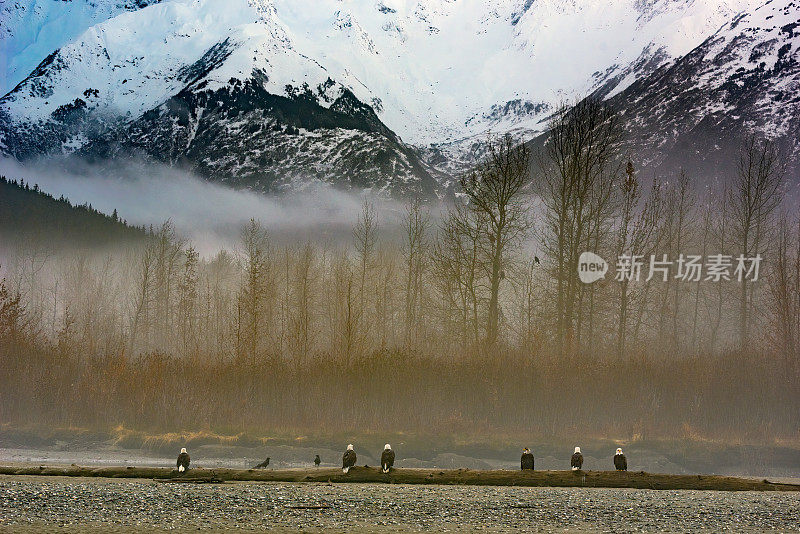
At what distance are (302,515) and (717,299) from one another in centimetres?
4009

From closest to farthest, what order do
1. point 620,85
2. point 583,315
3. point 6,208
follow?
point 583,315
point 6,208
point 620,85

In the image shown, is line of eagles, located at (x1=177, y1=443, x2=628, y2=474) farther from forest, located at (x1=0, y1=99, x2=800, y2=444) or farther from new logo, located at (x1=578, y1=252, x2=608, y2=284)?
new logo, located at (x1=578, y1=252, x2=608, y2=284)

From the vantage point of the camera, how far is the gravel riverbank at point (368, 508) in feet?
47.9

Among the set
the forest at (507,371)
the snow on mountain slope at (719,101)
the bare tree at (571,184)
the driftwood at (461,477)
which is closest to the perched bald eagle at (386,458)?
the driftwood at (461,477)

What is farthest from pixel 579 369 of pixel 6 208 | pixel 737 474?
pixel 6 208

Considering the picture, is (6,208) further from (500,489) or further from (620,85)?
(620,85)

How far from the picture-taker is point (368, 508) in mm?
16047

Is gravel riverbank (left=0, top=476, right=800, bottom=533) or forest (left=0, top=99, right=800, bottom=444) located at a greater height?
forest (left=0, top=99, right=800, bottom=444)

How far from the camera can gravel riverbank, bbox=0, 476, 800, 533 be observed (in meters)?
14.6

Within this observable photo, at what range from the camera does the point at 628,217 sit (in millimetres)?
37531

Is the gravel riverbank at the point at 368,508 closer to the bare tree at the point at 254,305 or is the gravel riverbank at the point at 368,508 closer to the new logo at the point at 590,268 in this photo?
the bare tree at the point at 254,305

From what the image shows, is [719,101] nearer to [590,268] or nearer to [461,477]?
[590,268]

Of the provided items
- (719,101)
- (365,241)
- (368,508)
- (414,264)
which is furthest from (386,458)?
(719,101)

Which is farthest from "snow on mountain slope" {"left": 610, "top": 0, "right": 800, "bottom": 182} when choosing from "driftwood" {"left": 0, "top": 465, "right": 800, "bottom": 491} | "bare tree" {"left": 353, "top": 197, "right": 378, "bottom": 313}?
"driftwood" {"left": 0, "top": 465, "right": 800, "bottom": 491}
